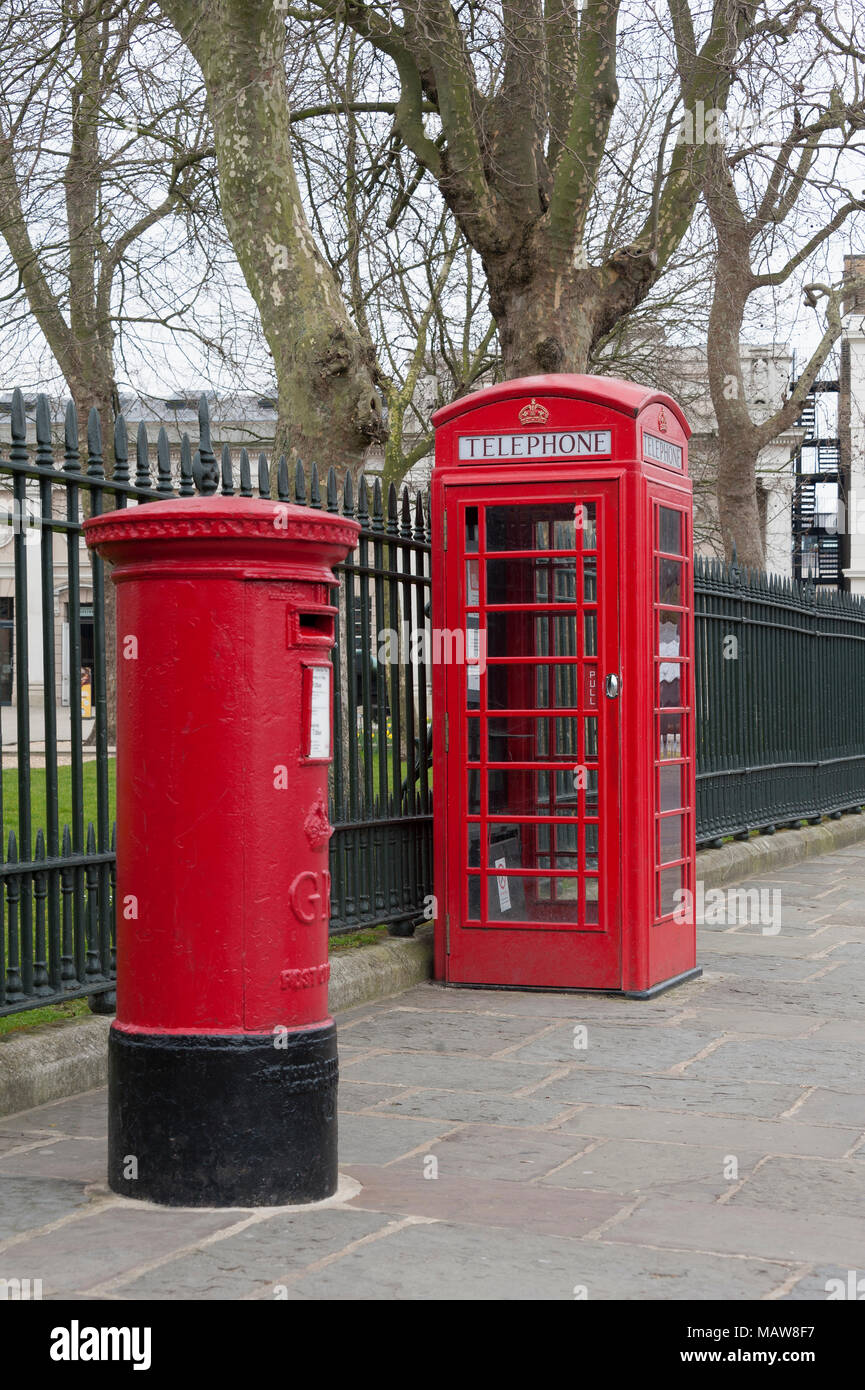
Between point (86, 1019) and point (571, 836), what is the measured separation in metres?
2.27

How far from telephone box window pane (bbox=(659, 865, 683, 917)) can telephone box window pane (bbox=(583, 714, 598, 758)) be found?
66 cm

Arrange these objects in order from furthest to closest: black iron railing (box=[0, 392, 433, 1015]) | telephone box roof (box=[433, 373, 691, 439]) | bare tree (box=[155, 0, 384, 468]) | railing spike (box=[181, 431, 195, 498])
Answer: bare tree (box=[155, 0, 384, 468])
telephone box roof (box=[433, 373, 691, 439])
railing spike (box=[181, 431, 195, 498])
black iron railing (box=[0, 392, 433, 1015])

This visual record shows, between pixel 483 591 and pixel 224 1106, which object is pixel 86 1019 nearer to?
pixel 224 1106

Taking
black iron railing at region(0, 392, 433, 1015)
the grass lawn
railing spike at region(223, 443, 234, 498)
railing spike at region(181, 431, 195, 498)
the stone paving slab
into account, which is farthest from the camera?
the grass lawn

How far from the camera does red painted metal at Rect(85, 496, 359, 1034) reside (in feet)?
13.1

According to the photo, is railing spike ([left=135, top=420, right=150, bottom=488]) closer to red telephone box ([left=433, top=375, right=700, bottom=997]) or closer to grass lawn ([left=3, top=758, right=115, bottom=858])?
red telephone box ([left=433, top=375, right=700, bottom=997])

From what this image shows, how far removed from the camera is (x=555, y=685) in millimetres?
6723

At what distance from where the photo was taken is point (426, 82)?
11484mm

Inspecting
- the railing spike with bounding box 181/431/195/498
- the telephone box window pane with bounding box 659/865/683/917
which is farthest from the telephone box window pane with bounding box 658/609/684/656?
the railing spike with bounding box 181/431/195/498

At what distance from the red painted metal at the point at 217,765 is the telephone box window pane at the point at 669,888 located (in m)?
3.15

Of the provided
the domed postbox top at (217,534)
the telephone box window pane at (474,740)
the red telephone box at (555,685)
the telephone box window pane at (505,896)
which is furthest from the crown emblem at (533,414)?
the domed postbox top at (217,534)

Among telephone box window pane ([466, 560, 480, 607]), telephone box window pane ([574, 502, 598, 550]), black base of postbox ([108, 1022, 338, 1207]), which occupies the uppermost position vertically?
telephone box window pane ([574, 502, 598, 550])

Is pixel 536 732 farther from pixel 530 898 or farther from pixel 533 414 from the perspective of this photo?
pixel 533 414

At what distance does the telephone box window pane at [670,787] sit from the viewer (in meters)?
6.96
